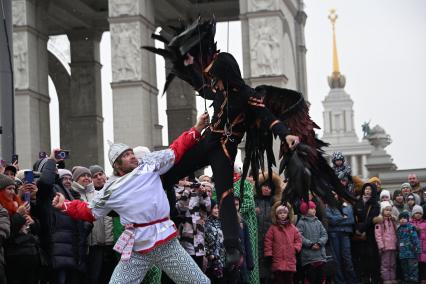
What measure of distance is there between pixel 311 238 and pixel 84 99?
25.6 meters

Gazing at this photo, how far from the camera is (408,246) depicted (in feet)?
56.0

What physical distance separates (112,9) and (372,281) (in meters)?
18.4

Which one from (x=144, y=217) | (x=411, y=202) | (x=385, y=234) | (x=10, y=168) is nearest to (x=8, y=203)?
(x=10, y=168)

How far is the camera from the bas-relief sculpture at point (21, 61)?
1339 inches

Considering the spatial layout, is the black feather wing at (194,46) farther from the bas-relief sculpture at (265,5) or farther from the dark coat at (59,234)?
the bas-relief sculpture at (265,5)

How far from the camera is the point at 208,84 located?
878 cm

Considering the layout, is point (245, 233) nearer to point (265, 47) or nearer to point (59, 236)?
point (59, 236)

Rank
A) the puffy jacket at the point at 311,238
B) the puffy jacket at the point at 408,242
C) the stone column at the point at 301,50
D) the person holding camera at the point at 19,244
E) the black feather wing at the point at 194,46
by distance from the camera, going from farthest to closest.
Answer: the stone column at the point at 301,50 → the puffy jacket at the point at 408,242 → the puffy jacket at the point at 311,238 → the person holding camera at the point at 19,244 → the black feather wing at the point at 194,46

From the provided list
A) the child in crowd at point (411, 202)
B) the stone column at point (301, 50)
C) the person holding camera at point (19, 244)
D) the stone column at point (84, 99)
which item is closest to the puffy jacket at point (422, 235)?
the child in crowd at point (411, 202)

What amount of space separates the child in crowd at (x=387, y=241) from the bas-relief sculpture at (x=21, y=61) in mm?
19333

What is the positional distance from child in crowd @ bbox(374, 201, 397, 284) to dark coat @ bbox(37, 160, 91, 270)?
6.68m

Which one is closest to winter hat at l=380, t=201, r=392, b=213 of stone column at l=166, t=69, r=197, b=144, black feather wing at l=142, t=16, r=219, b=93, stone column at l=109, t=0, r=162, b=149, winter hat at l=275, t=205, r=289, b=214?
winter hat at l=275, t=205, r=289, b=214

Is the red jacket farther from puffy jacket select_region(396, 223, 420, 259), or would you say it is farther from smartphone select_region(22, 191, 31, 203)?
smartphone select_region(22, 191, 31, 203)

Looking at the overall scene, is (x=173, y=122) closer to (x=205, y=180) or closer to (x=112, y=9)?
(x=112, y=9)
